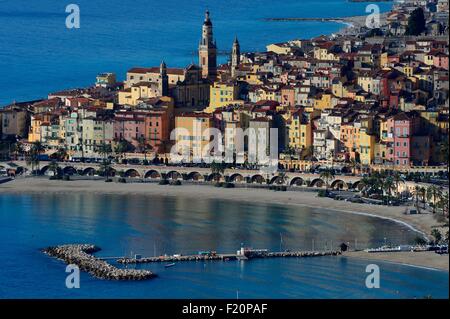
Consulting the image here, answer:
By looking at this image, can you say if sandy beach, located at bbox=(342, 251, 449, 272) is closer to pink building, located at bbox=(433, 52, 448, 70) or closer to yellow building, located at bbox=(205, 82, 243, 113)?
yellow building, located at bbox=(205, 82, 243, 113)

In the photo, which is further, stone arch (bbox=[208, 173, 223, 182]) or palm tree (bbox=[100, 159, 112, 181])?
palm tree (bbox=[100, 159, 112, 181])

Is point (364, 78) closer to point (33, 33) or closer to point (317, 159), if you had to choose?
point (317, 159)

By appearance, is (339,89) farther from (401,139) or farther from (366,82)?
(401,139)

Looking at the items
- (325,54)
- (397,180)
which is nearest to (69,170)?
(397,180)

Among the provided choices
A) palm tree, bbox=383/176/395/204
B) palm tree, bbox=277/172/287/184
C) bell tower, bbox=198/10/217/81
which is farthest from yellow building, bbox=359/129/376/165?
bell tower, bbox=198/10/217/81

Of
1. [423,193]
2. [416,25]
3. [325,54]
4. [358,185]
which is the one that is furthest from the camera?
[416,25]
